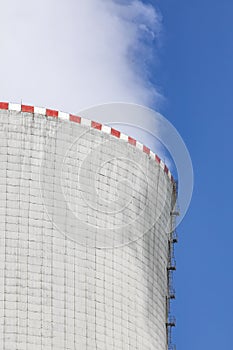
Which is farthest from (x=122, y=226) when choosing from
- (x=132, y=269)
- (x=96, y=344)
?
(x=96, y=344)

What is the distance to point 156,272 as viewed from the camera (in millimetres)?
37375

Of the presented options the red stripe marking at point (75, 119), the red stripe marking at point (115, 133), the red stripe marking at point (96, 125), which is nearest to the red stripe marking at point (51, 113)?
the red stripe marking at point (75, 119)

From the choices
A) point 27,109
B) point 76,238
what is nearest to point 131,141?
point 27,109

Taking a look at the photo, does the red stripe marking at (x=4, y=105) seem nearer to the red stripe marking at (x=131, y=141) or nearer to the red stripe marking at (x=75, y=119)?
the red stripe marking at (x=75, y=119)

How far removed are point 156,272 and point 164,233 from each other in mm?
1592

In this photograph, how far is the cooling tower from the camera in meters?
33.9

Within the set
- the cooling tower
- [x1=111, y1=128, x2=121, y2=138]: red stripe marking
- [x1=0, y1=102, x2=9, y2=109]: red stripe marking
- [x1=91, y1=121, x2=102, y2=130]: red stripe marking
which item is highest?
[x1=111, y1=128, x2=121, y2=138]: red stripe marking

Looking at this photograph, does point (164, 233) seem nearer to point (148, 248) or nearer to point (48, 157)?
point (148, 248)

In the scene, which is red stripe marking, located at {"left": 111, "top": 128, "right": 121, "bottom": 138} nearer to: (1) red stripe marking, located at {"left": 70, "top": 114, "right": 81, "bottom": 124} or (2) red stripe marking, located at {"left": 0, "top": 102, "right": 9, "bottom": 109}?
(1) red stripe marking, located at {"left": 70, "top": 114, "right": 81, "bottom": 124}

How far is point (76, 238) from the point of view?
115ft

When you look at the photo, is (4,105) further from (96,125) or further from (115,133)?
(115,133)

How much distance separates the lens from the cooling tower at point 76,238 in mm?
33938

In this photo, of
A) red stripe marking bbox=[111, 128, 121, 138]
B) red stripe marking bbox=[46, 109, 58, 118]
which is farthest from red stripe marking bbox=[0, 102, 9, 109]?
red stripe marking bbox=[111, 128, 121, 138]

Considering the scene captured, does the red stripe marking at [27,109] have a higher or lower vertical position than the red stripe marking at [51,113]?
lower
